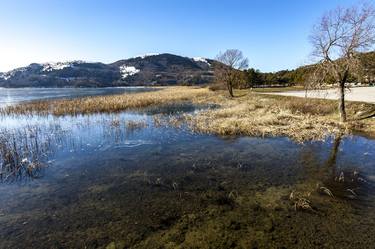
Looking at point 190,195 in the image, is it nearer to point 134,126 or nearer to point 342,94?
point 134,126

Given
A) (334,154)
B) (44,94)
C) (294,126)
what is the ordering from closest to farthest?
1. (334,154)
2. (294,126)
3. (44,94)

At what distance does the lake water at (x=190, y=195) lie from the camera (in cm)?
596

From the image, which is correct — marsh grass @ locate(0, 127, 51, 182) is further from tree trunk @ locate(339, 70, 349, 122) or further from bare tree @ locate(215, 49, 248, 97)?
bare tree @ locate(215, 49, 248, 97)

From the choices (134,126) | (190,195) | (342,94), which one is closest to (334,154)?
(342,94)

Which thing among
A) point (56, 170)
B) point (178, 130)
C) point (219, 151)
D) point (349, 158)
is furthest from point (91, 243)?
point (178, 130)

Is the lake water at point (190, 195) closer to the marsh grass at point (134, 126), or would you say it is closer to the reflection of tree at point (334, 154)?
the reflection of tree at point (334, 154)

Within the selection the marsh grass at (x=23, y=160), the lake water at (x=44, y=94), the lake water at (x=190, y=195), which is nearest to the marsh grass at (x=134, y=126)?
the lake water at (x=190, y=195)

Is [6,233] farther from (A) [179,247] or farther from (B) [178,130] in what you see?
(B) [178,130]

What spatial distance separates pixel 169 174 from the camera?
10133 millimetres

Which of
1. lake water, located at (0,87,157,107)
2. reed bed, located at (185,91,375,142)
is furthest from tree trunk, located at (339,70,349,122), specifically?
lake water, located at (0,87,157,107)

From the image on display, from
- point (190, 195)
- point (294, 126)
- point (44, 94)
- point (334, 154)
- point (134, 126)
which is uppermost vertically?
point (44, 94)

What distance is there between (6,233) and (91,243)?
8.29ft

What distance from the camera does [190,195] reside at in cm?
822

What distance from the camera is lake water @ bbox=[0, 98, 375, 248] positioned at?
19.6ft
